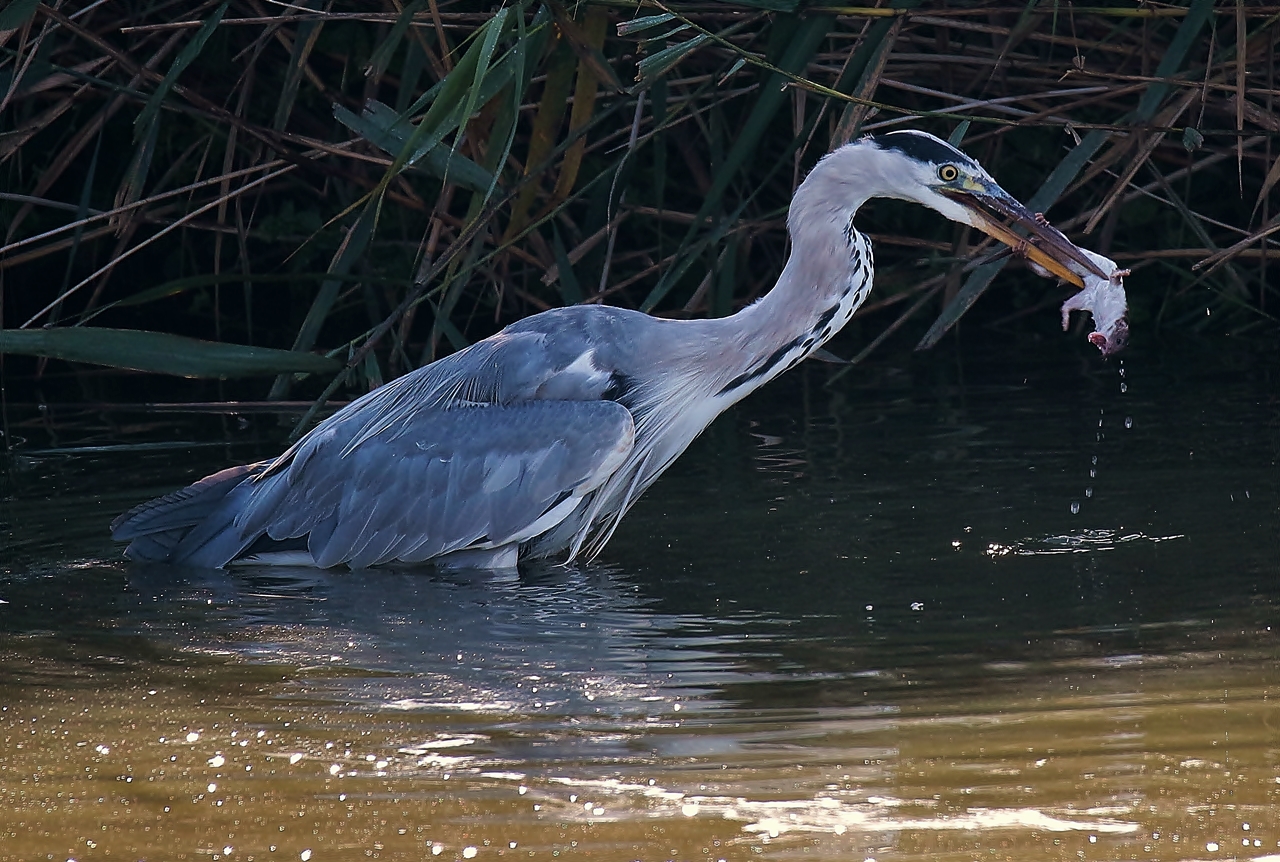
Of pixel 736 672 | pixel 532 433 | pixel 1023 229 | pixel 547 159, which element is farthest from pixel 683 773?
pixel 547 159

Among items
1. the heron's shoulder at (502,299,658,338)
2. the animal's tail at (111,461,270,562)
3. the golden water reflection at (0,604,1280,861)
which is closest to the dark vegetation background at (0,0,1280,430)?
the heron's shoulder at (502,299,658,338)

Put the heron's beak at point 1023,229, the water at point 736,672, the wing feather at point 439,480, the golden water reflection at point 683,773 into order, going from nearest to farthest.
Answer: the golden water reflection at point 683,773
the water at point 736,672
the heron's beak at point 1023,229
the wing feather at point 439,480

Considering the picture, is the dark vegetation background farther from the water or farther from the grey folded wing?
the water

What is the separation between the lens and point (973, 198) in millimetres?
5539

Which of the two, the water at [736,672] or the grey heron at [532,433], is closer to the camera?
the water at [736,672]

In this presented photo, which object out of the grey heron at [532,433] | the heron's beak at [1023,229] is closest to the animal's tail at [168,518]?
the grey heron at [532,433]

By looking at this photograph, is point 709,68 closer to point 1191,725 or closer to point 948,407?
point 948,407

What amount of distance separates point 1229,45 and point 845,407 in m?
2.18

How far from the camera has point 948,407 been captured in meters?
7.80

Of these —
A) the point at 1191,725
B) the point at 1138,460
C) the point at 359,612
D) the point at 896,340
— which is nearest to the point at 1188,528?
the point at 1138,460

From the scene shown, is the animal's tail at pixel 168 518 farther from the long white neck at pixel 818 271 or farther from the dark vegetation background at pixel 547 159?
the long white neck at pixel 818 271

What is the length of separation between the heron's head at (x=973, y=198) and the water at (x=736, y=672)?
840 millimetres

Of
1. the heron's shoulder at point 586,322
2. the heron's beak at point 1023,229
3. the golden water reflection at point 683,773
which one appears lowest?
the golden water reflection at point 683,773

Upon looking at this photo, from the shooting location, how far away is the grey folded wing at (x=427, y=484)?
583cm
